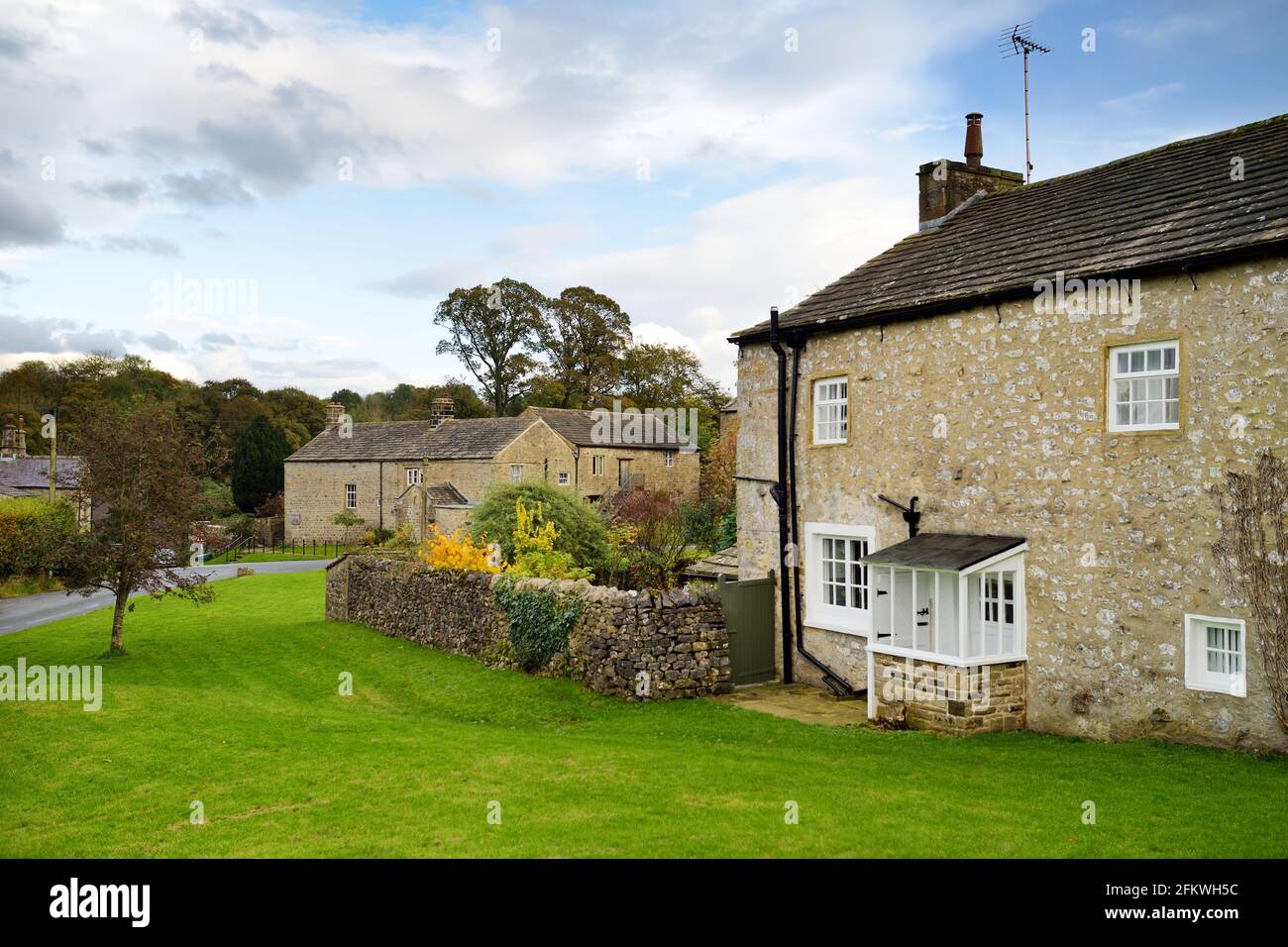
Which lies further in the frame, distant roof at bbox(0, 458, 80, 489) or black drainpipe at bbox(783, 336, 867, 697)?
distant roof at bbox(0, 458, 80, 489)

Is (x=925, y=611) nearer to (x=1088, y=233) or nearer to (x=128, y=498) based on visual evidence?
(x=1088, y=233)

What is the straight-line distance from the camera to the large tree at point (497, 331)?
65125 mm

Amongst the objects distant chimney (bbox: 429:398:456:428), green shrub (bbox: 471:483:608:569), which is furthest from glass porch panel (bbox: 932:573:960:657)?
distant chimney (bbox: 429:398:456:428)

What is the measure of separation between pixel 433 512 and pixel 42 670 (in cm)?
2467

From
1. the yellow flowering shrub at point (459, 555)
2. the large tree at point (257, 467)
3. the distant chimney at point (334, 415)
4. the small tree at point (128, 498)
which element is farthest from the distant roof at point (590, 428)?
the small tree at point (128, 498)

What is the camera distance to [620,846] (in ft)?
24.0

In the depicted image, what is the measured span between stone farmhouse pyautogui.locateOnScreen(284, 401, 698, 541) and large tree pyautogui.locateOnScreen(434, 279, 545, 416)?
12.9 m

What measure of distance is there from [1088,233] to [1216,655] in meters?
6.06

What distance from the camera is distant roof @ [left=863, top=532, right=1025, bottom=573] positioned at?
12453 millimetres

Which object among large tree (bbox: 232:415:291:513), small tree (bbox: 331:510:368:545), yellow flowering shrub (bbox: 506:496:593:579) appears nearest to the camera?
yellow flowering shrub (bbox: 506:496:593:579)

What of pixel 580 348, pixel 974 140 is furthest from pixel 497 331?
pixel 974 140

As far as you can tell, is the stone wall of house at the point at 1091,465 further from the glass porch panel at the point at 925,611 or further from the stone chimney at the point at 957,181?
the stone chimney at the point at 957,181

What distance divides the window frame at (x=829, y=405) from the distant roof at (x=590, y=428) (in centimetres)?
3342

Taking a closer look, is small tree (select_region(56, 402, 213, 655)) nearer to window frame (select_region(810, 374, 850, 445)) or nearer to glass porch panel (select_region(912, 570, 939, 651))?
window frame (select_region(810, 374, 850, 445))
